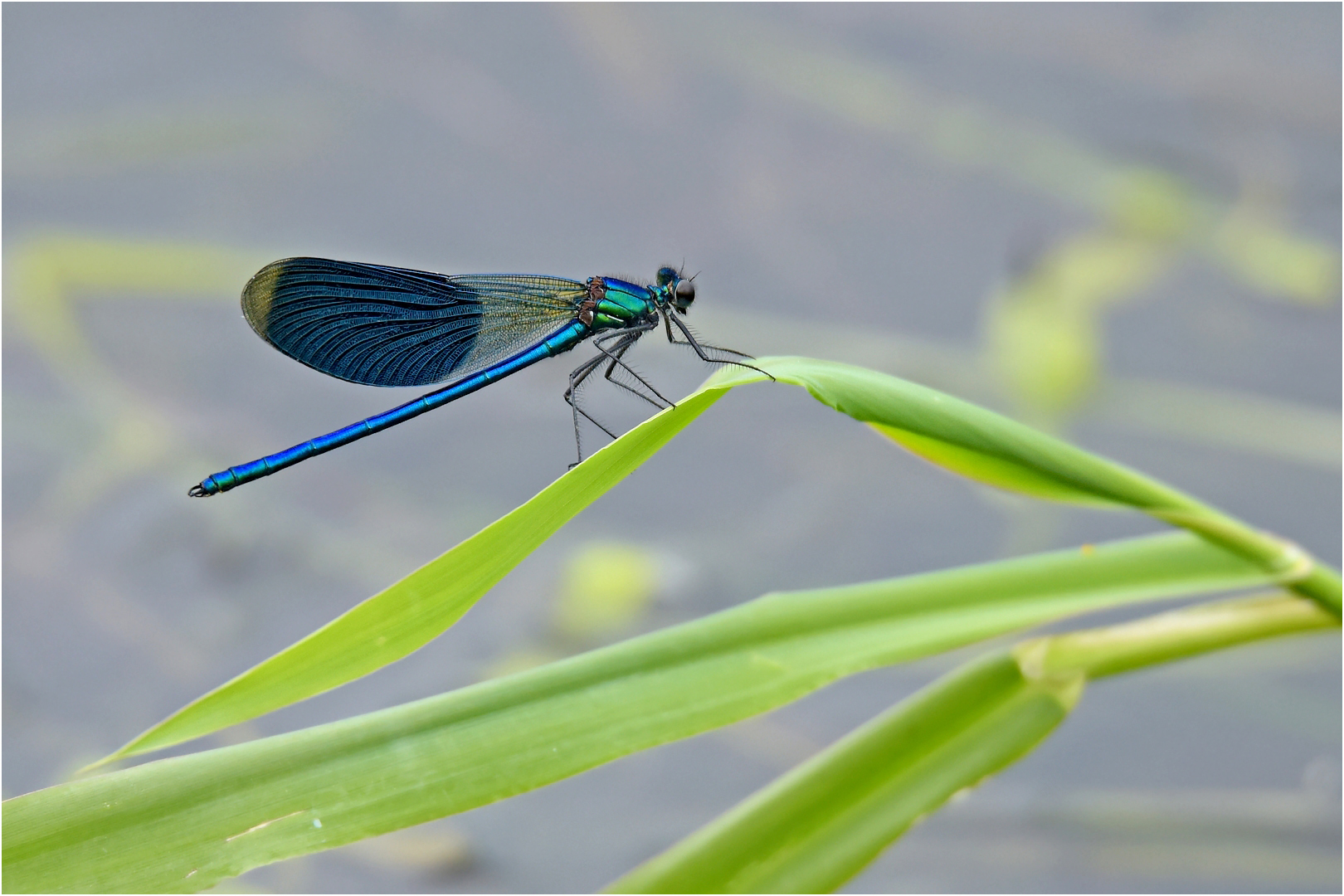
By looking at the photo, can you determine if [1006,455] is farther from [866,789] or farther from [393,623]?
[393,623]

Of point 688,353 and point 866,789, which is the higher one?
point 688,353

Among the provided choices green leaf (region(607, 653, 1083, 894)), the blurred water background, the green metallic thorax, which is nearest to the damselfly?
the green metallic thorax

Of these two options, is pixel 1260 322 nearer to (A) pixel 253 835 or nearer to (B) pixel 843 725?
(B) pixel 843 725

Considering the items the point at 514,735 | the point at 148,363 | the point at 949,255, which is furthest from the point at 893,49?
the point at 514,735

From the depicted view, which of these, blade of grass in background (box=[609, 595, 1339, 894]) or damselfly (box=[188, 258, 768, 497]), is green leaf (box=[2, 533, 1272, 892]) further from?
damselfly (box=[188, 258, 768, 497])

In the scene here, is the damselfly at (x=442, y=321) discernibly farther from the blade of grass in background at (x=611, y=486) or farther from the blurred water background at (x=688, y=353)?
the blade of grass in background at (x=611, y=486)

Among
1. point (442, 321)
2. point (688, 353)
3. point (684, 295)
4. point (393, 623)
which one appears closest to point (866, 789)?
point (393, 623)
